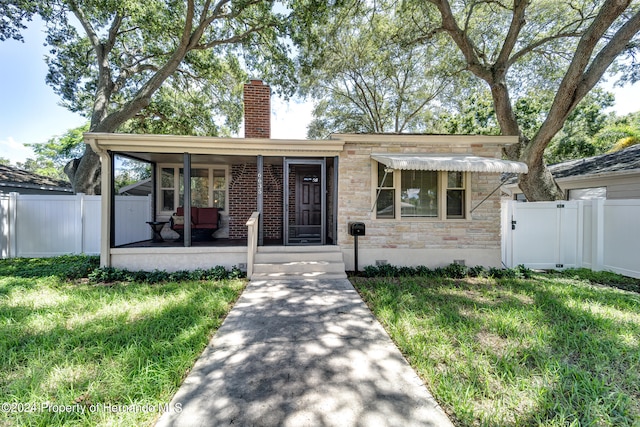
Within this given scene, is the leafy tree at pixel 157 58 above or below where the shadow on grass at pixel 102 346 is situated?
above

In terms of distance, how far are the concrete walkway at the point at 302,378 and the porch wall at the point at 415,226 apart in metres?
2.79

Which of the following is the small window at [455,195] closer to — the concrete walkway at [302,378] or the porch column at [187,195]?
the concrete walkway at [302,378]

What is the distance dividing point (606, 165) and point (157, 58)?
59.0ft

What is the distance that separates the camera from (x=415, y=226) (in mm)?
6590

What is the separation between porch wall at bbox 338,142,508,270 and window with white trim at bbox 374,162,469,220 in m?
0.19

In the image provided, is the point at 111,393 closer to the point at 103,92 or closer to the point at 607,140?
the point at 103,92

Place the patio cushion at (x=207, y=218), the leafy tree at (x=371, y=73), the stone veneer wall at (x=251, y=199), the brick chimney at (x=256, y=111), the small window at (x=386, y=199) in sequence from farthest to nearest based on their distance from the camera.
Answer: the leafy tree at (x=371, y=73) → the stone veneer wall at (x=251, y=199) → the patio cushion at (x=207, y=218) → the brick chimney at (x=256, y=111) → the small window at (x=386, y=199)

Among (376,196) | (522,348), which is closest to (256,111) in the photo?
(376,196)

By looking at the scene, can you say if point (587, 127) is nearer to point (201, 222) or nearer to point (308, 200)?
point (308, 200)

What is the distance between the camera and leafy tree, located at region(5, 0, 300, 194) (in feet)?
31.1

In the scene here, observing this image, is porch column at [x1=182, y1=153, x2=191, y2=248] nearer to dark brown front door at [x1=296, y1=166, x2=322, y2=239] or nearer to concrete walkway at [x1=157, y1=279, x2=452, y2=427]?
concrete walkway at [x1=157, y1=279, x2=452, y2=427]

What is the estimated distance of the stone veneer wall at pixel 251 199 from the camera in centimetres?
852

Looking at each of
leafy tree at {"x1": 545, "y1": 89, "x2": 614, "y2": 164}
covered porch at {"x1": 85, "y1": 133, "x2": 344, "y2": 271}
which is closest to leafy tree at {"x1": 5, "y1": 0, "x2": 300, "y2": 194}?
covered porch at {"x1": 85, "y1": 133, "x2": 344, "y2": 271}

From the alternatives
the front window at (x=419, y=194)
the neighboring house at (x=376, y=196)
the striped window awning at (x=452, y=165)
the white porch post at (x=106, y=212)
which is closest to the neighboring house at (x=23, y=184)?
the white porch post at (x=106, y=212)
